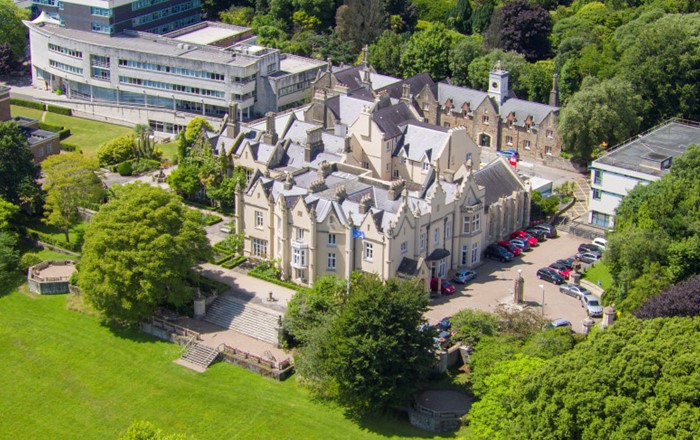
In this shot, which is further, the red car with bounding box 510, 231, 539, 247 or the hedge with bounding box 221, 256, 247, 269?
the red car with bounding box 510, 231, 539, 247

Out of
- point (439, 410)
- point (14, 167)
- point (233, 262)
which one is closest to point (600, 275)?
point (439, 410)

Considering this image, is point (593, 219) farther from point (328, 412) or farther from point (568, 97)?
point (328, 412)

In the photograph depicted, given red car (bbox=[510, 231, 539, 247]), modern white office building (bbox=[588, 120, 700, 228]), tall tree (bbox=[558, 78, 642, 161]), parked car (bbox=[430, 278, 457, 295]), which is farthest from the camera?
tall tree (bbox=[558, 78, 642, 161])

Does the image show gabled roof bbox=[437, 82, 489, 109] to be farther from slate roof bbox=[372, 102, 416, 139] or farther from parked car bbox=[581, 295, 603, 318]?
parked car bbox=[581, 295, 603, 318]

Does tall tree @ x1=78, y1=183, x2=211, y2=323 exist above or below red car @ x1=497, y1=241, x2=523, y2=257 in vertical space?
above

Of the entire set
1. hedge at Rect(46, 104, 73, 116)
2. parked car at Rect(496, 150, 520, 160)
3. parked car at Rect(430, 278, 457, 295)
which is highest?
parked car at Rect(496, 150, 520, 160)

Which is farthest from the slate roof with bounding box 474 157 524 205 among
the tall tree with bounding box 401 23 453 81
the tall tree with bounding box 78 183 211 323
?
the tall tree with bounding box 401 23 453 81

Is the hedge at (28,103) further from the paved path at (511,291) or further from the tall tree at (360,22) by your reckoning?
the paved path at (511,291)

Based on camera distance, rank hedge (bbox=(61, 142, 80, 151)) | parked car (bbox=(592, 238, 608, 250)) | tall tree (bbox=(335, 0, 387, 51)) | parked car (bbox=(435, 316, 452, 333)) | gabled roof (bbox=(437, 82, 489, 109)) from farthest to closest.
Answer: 1. tall tree (bbox=(335, 0, 387, 51))
2. gabled roof (bbox=(437, 82, 489, 109))
3. hedge (bbox=(61, 142, 80, 151))
4. parked car (bbox=(592, 238, 608, 250))
5. parked car (bbox=(435, 316, 452, 333))

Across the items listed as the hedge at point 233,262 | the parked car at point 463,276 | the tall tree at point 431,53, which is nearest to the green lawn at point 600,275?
the parked car at point 463,276
